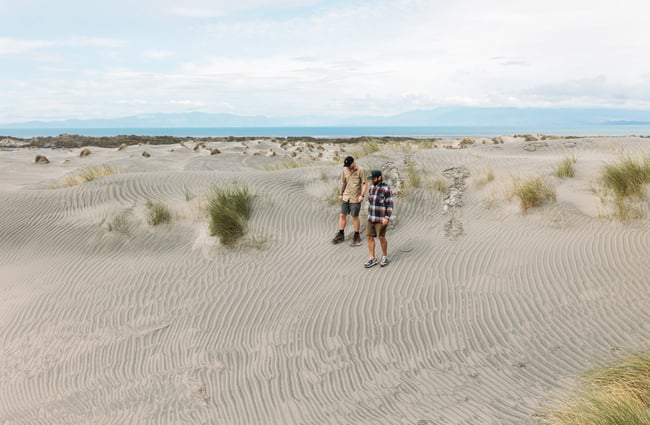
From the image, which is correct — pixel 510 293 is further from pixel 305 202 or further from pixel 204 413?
pixel 305 202

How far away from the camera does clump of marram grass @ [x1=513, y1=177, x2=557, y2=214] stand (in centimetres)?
1017

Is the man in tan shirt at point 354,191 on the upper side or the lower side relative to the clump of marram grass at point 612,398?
upper

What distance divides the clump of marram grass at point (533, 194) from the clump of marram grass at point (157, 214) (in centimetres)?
752

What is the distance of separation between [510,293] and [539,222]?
3.12m

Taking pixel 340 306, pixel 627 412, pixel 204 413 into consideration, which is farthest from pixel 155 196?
pixel 627 412

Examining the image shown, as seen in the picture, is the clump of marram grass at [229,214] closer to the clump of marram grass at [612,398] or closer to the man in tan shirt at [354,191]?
the man in tan shirt at [354,191]

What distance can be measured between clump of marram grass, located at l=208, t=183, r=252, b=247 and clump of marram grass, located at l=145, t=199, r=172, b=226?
98 centimetres

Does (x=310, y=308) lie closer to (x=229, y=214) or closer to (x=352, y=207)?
(x=352, y=207)

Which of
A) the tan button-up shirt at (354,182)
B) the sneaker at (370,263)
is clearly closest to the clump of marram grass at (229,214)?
the tan button-up shirt at (354,182)

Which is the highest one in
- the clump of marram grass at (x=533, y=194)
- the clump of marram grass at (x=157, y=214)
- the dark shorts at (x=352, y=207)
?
the clump of marram grass at (x=533, y=194)

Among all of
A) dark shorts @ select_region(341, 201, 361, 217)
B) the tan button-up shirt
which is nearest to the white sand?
dark shorts @ select_region(341, 201, 361, 217)

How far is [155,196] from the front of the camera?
12227 millimetres

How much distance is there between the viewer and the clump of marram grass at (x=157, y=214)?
35.3 feet

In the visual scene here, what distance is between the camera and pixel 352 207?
9391 mm
